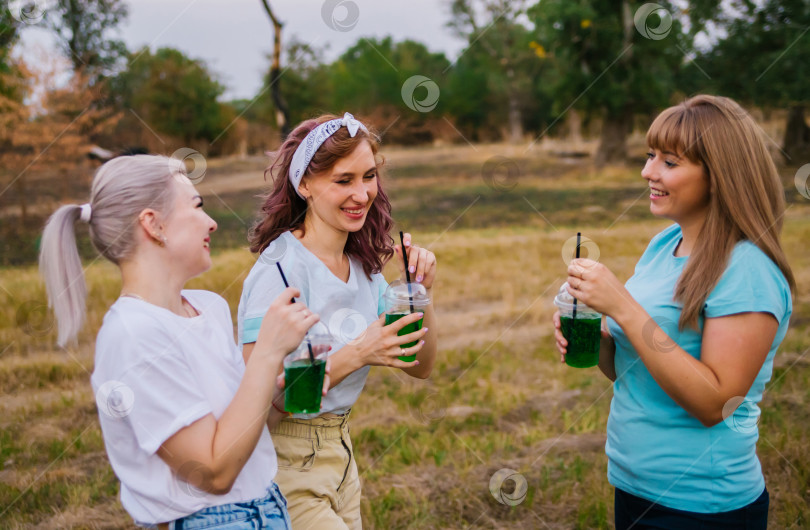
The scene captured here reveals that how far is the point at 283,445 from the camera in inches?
89.3

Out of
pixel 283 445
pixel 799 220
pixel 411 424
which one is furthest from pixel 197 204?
pixel 799 220

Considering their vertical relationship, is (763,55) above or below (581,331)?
above

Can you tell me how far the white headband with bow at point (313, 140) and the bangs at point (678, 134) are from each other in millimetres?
1015

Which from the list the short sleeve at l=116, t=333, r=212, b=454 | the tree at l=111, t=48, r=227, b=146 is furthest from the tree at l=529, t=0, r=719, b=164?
the short sleeve at l=116, t=333, r=212, b=454

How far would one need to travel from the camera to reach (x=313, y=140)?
243cm

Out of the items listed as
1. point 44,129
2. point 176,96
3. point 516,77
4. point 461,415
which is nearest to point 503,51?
point 516,77

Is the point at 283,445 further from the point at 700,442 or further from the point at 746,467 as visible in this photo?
the point at 746,467

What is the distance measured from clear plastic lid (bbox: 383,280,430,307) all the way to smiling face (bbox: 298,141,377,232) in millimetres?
261

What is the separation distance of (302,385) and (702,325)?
1.20m

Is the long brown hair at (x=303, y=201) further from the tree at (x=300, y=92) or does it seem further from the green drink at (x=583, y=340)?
the tree at (x=300, y=92)

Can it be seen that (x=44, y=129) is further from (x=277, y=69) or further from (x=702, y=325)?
(x=702, y=325)

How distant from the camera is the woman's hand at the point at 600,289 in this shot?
2.04 m

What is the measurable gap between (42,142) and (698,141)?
1298cm

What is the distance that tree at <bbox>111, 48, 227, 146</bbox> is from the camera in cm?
1911
